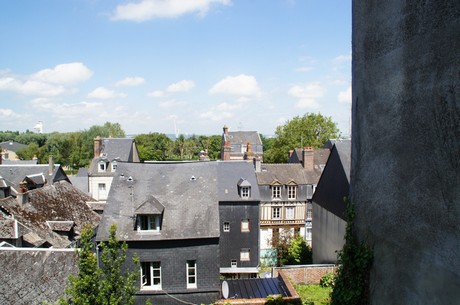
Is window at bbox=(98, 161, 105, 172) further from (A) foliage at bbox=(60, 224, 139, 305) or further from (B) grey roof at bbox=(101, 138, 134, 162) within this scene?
(A) foliage at bbox=(60, 224, 139, 305)

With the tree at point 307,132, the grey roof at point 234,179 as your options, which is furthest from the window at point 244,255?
the tree at point 307,132

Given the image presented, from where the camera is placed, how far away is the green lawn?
13.1 m

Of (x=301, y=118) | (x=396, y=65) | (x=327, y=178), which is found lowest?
(x=327, y=178)

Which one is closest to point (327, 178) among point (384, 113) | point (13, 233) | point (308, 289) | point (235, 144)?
point (308, 289)

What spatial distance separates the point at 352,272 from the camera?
7270mm

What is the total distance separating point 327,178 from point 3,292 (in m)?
16.7

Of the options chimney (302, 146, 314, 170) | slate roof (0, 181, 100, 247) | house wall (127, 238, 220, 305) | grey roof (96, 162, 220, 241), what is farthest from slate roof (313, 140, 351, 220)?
chimney (302, 146, 314, 170)

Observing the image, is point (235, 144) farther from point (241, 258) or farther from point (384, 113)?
point (384, 113)

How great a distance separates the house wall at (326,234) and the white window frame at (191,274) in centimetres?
707

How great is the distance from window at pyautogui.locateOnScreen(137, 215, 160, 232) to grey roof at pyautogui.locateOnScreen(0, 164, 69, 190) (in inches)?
821

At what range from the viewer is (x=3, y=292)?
49.1ft

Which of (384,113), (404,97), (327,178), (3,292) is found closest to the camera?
(404,97)

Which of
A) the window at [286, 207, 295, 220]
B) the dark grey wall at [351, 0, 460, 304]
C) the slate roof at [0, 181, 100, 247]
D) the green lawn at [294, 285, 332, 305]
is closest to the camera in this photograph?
the dark grey wall at [351, 0, 460, 304]

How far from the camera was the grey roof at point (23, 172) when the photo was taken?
1320 inches
